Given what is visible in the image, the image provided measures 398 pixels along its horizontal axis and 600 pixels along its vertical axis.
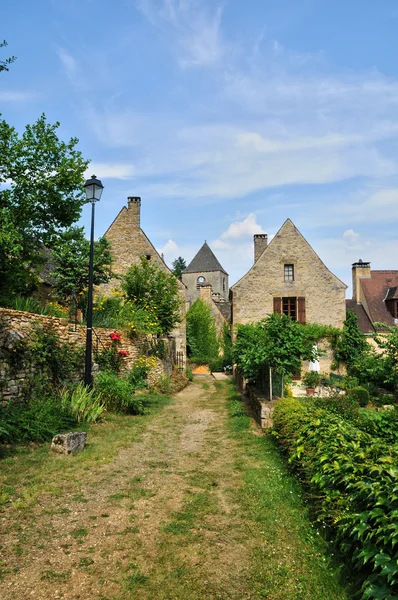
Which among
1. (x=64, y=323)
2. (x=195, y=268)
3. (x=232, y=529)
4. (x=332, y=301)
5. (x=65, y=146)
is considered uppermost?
(x=195, y=268)

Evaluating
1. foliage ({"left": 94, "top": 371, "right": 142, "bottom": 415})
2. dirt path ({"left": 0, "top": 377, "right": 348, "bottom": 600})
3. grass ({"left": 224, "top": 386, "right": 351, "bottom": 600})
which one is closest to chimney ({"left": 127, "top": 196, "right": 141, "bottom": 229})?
foliage ({"left": 94, "top": 371, "right": 142, "bottom": 415})

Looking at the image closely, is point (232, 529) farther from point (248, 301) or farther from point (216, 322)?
point (216, 322)

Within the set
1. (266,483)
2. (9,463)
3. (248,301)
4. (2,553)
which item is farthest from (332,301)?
(2,553)

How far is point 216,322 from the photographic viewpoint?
36.7 m

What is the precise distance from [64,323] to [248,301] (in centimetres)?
1292

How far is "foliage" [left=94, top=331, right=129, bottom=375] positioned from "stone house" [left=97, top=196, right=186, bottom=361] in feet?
33.5

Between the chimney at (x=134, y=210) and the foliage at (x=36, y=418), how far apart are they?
15747mm

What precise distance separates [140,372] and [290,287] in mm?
10981

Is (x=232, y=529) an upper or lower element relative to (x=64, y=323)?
lower

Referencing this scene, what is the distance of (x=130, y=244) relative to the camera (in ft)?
76.8

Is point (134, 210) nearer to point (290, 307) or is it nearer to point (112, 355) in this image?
point (290, 307)

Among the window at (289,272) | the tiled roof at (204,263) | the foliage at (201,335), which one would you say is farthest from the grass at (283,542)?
the tiled roof at (204,263)

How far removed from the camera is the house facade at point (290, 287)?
2142cm

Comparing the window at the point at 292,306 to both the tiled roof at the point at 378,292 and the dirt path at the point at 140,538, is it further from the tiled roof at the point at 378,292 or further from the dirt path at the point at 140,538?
the dirt path at the point at 140,538
